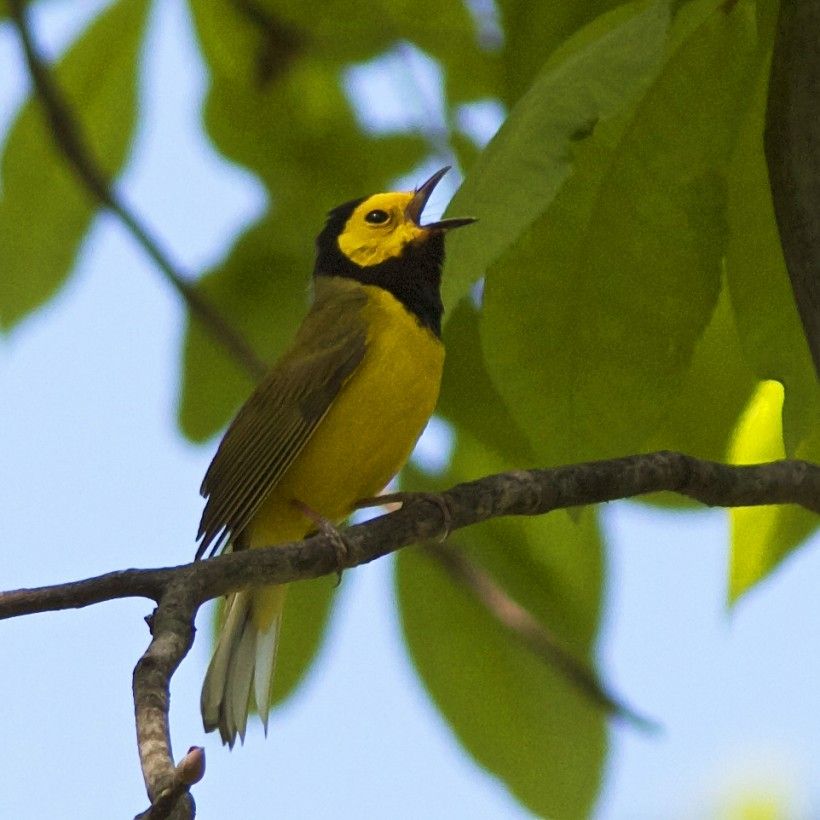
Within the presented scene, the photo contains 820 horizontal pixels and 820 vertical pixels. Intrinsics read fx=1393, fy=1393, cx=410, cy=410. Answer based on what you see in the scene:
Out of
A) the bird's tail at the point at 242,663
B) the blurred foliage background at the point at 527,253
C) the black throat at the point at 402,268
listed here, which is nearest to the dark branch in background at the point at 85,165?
the blurred foliage background at the point at 527,253

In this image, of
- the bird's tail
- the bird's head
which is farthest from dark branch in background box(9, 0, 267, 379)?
the bird's head

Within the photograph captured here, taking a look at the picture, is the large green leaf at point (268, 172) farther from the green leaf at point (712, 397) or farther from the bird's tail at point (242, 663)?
the green leaf at point (712, 397)

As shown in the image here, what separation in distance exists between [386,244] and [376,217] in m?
0.10

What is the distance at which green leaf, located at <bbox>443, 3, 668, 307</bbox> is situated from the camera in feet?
5.89

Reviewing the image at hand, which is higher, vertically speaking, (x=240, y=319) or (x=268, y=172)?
(x=268, y=172)

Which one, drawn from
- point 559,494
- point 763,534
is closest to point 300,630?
point 559,494

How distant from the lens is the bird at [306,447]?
3.38m

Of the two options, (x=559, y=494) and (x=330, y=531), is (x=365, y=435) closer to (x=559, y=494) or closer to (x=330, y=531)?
(x=330, y=531)

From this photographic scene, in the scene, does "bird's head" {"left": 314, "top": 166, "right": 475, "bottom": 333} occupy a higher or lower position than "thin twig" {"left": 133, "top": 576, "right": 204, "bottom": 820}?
higher

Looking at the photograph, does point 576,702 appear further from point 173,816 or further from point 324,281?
point 324,281

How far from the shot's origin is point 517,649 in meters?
2.88

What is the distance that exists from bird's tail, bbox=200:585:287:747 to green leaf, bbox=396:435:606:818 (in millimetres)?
408

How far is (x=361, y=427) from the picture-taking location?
3518 mm

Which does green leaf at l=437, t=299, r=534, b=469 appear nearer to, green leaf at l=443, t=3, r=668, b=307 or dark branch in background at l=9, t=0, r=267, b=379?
dark branch in background at l=9, t=0, r=267, b=379
